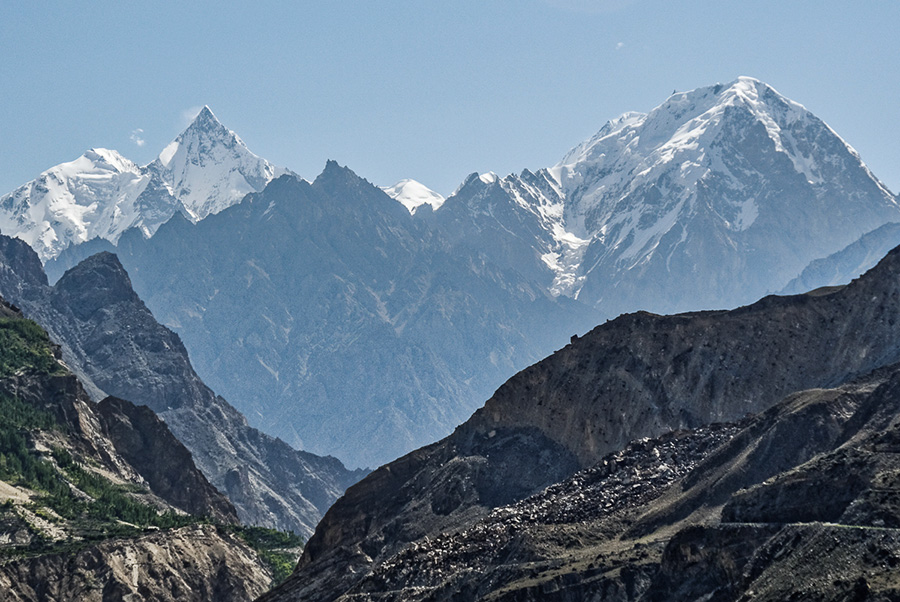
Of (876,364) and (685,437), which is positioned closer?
(685,437)

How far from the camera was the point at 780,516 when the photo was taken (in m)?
115

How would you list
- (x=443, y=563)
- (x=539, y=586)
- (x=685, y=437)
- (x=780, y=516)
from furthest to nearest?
(x=685, y=437), (x=443, y=563), (x=539, y=586), (x=780, y=516)

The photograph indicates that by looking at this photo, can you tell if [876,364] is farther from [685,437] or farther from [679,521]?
[679,521]

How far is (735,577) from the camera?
11025 cm

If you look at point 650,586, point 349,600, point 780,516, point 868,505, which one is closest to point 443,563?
point 349,600

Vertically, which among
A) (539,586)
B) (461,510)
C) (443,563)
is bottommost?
(539,586)

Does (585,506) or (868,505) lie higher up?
(585,506)

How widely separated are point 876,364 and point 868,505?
293ft

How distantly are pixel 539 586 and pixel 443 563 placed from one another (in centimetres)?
2175

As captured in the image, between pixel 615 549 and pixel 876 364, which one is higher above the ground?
pixel 876 364

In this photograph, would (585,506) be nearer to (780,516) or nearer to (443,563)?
(443,563)

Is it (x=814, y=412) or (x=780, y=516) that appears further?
(x=814, y=412)

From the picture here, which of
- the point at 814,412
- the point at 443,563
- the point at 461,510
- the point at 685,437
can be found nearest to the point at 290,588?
the point at 461,510

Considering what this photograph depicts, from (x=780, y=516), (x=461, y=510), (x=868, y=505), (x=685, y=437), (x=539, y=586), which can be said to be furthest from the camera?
(x=461, y=510)
